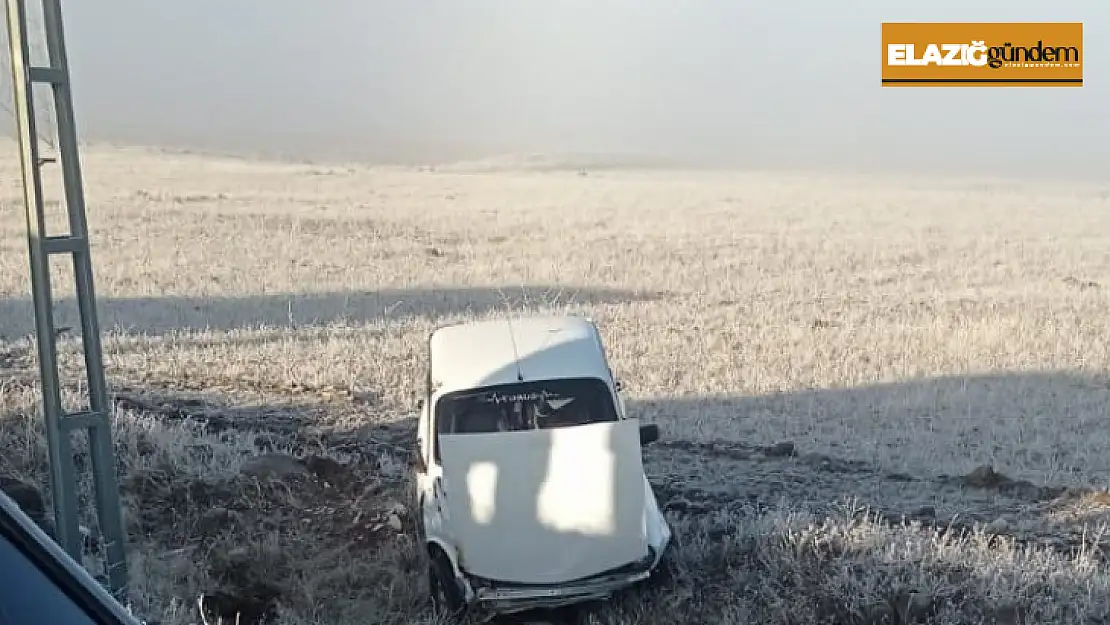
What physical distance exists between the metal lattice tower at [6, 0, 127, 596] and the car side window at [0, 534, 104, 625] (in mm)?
3979

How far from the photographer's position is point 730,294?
70.4 feet

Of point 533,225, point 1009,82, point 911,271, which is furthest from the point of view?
point 1009,82

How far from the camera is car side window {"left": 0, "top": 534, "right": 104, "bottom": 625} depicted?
1.60m

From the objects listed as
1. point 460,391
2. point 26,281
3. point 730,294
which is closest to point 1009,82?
point 730,294

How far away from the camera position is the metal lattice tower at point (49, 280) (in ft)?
17.1

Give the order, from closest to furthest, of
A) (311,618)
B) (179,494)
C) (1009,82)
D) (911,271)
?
1. (311,618)
2. (179,494)
3. (911,271)
4. (1009,82)

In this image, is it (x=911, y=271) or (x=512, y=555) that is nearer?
(x=512, y=555)

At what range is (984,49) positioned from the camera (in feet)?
147

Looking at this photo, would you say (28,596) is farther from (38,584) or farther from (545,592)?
(545,592)

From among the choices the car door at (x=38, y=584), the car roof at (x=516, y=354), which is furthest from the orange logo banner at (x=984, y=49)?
the car door at (x=38, y=584)

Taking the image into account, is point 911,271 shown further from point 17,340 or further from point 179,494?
point 179,494

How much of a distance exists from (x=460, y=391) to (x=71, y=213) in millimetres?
2544

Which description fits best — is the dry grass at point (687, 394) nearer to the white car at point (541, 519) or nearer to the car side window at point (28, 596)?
the white car at point (541, 519)

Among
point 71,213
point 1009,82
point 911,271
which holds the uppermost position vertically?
point 1009,82
